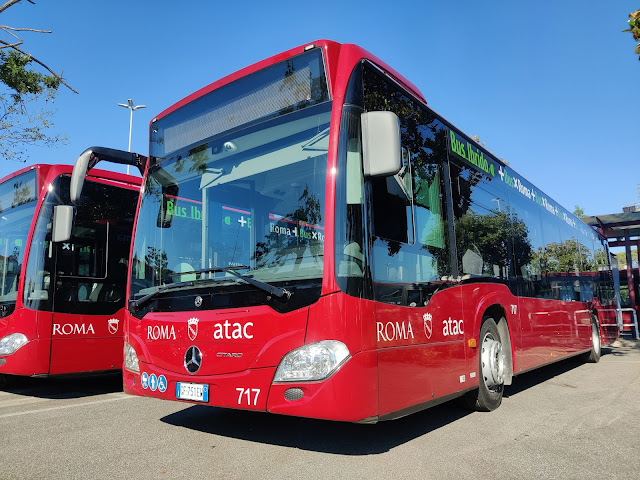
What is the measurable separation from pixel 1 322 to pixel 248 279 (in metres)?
5.01

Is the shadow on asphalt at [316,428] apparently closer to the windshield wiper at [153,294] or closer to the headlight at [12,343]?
the windshield wiper at [153,294]

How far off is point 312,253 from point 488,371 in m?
2.97

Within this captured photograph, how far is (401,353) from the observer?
3.90m

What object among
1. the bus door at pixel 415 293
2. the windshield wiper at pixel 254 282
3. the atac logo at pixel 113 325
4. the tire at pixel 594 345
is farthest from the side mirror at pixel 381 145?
the tire at pixel 594 345

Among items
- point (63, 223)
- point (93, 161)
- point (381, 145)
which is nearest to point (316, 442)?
point (381, 145)

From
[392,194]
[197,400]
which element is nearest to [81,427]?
[197,400]

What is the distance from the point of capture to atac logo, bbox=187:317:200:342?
4.12 metres

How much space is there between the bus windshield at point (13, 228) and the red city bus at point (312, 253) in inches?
121

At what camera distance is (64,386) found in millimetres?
8469

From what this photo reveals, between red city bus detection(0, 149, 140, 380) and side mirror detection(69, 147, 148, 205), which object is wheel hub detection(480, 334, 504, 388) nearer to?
side mirror detection(69, 147, 148, 205)

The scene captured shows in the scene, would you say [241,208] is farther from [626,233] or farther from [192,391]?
[626,233]

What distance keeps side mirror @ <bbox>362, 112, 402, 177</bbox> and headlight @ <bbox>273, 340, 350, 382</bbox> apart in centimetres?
127

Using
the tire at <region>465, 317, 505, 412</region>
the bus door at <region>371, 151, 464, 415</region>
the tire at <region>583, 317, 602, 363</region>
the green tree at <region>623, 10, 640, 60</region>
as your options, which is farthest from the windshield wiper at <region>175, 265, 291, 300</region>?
the tire at <region>583, 317, 602, 363</region>

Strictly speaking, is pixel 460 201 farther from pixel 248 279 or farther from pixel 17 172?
pixel 17 172
